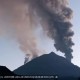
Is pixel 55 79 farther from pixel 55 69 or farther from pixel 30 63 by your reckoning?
pixel 30 63

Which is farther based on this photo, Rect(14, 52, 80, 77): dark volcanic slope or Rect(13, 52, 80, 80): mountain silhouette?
Rect(14, 52, 80, 77): dark volcanic slope

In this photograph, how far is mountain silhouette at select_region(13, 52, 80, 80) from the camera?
148 meters

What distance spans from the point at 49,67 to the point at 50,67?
3.29 ft

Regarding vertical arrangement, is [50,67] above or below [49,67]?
below

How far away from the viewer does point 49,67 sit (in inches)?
6294

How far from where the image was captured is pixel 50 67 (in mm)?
159125

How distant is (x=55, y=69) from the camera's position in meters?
156

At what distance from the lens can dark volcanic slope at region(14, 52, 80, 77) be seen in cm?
14875

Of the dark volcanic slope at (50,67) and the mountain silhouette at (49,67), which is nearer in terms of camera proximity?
the mountain silhouette at (49,67)

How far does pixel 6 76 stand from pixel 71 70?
3761 inches

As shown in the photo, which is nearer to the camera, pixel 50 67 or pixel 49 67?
pixel 50 67

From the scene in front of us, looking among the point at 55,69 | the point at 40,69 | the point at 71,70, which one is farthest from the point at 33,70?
the point at 71,70

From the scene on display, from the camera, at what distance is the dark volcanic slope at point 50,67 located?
149 m

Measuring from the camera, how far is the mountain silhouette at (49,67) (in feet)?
487
